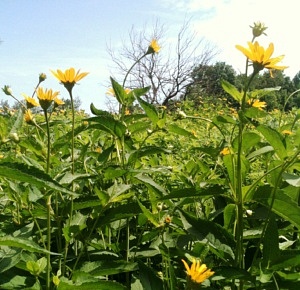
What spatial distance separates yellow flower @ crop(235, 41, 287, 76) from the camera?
892 millimetres

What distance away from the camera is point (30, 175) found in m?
0.61

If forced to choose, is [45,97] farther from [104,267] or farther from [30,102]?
[104,267]

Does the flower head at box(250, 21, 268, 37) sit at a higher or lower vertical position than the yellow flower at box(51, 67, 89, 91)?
higher

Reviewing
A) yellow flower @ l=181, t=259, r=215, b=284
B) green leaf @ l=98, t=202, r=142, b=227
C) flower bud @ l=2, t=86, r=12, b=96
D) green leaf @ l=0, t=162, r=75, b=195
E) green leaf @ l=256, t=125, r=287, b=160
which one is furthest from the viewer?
flower bud @ l=2, t=86, r=12, b=96

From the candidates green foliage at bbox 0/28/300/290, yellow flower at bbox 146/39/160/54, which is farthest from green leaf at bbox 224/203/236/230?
yellow flower at bbox 146/39/160/54

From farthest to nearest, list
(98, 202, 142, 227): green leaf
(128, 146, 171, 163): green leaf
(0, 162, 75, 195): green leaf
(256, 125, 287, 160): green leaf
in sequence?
(128, 146, 171, 163): green leaf
(98, 202, 142, 227): green leaf
(256, 125, 287, 160): green leaf
(0, 162, 75, 195): green leaf

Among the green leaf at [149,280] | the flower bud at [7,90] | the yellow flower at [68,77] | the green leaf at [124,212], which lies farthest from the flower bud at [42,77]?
the green leaf at [149,280]

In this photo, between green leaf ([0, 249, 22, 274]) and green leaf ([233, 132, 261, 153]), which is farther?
green leaf ([233, 132, 261, 153])

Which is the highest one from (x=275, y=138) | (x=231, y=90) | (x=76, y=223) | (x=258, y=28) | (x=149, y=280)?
(x=258, y=28)

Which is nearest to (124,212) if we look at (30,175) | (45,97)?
(45,97)

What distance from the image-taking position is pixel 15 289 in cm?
84

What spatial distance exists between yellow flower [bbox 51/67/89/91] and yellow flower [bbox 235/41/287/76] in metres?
0.36

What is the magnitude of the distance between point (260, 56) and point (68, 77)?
41 cm

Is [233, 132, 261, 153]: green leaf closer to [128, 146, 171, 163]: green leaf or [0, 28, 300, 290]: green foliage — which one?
[0, 28, 300, 290]: green foliage
